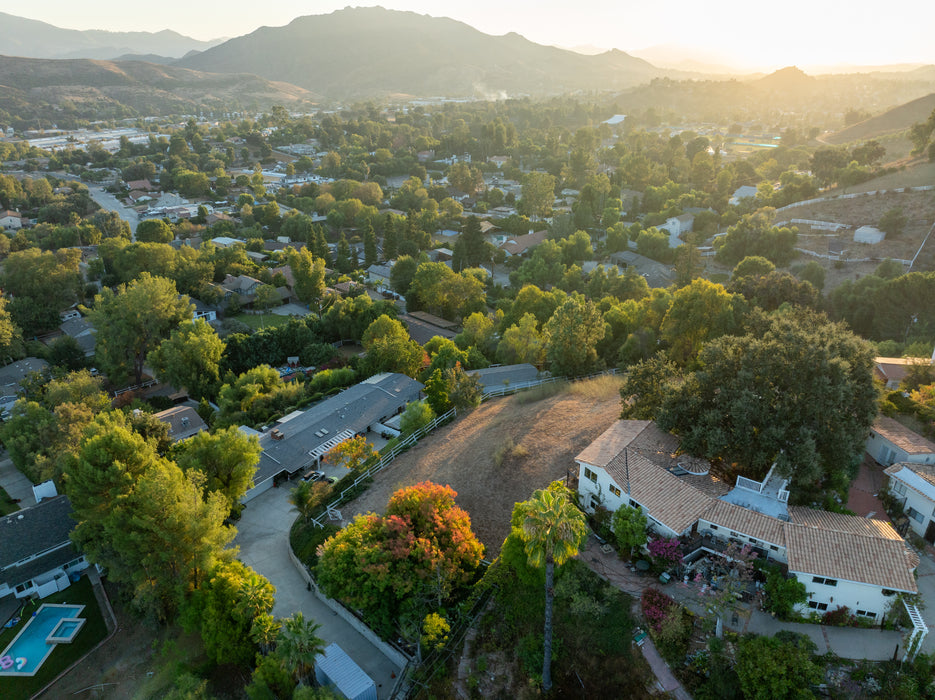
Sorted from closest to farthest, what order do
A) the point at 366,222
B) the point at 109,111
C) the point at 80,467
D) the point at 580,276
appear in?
the point at 80,467
the point at 580,276
the point at 366,222
the point at 109,111

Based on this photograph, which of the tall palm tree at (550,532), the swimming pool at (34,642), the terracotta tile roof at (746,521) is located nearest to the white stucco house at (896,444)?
the terracotta tile roof at (746,521)

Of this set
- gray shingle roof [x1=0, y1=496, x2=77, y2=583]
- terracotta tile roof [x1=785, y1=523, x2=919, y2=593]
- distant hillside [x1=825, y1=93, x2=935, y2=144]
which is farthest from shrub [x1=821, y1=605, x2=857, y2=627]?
distant hillside [x1=825, y1=93, x2=935, y2=144]

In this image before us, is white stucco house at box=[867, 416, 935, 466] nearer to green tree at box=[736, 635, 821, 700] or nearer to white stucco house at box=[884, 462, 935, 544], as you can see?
white stucco house at box=[884, 462, 935, 544]

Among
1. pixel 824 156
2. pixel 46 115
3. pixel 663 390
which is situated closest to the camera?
pixel 663 390

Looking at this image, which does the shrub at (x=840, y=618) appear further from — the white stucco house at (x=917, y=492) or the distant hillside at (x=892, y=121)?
the distant hillside at (x=892, y=121)

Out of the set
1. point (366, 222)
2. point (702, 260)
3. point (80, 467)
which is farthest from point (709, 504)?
point (366, 222)

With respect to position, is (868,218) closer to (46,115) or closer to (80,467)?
(80,467)

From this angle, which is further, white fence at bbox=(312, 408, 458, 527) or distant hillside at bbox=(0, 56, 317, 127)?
distant hillside at bbox=(0, 56, 317, 127)
